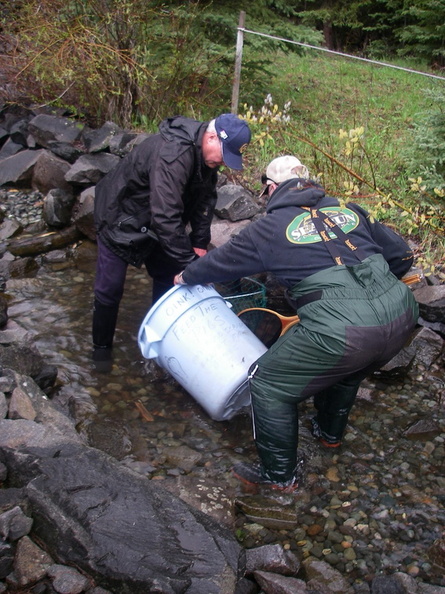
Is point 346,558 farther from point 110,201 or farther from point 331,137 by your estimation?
point 331,137

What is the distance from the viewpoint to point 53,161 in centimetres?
695

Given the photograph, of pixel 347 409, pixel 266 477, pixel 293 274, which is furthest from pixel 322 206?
pixel 266 477

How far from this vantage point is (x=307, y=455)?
139 inches

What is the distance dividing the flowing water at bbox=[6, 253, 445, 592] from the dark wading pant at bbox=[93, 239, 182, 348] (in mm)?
317

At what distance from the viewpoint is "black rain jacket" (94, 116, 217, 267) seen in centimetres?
348

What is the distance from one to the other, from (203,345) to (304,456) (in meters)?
0.91

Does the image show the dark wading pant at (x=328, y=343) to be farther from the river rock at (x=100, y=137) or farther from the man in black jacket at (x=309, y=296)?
the river rock at (x=100, y=137)

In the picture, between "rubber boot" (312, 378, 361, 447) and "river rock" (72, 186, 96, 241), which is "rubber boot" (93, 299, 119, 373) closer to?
"rubber boot" (312, 378, 361, 447)

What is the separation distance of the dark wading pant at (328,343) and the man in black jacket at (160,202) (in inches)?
39.1

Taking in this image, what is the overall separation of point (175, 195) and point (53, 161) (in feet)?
13.0

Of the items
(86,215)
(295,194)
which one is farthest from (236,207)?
(295,194)

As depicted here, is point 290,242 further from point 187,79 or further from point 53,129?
point 53,129

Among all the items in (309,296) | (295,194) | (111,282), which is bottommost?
(111,282)

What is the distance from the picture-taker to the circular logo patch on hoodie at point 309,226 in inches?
115
